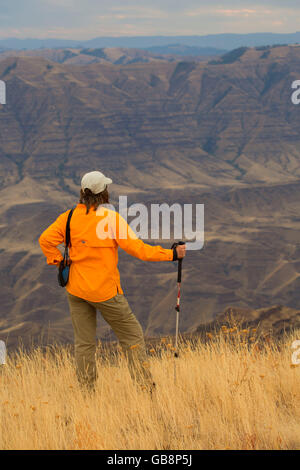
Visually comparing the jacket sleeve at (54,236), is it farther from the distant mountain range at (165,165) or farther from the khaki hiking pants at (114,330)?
the distant mountain range at (165,165)

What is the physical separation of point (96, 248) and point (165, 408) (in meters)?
1.33

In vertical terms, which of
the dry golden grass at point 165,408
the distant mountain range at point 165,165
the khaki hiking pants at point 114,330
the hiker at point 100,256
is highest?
the distant mountain range at point 165,165

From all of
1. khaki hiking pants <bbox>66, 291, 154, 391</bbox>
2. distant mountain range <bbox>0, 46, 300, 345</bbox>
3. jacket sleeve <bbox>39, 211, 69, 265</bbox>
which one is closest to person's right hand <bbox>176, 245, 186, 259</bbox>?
khaki hiking pants <bbox>66, 291, 154, 391</bbox>

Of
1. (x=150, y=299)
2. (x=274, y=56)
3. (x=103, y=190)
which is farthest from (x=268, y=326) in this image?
(x=274, y=56)

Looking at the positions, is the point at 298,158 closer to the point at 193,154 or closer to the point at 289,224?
the point at 193,154

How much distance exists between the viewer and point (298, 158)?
161 m

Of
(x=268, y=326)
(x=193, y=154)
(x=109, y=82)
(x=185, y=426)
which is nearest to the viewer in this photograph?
(x=185, y=426)

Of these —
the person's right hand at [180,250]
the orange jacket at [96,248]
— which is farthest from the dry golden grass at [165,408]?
the person's right hand at [180,250]

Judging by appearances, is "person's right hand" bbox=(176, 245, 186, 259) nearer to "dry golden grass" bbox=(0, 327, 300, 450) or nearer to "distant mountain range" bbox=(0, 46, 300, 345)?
"dry golden grass" bbox=(0, 327, 300, 450)

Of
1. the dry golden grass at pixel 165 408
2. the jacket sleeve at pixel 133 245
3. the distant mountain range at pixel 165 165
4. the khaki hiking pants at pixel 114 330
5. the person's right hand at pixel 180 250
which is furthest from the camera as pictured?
the distant mountain range at pixel 165 165

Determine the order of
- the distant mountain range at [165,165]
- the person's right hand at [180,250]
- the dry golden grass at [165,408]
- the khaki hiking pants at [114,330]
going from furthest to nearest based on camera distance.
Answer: the distant mountain range at [165,165] < the khaki hiking pants at [114,330] < the person's right hand at [180,250] < the dry golden grass at [165,408]

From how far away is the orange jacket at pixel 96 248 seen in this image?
477 centimetres

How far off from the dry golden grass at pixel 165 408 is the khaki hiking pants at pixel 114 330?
13 cm

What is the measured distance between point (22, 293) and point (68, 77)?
10878 cm
